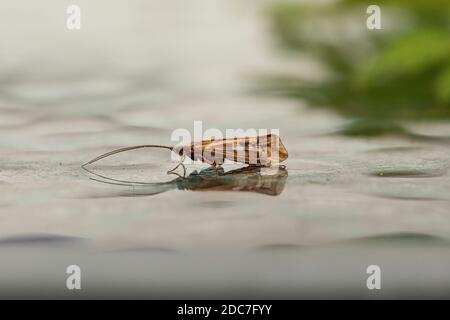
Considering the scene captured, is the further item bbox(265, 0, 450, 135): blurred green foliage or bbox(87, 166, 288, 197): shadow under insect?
bbox(265, 0, 450, 135): blurred green foliage

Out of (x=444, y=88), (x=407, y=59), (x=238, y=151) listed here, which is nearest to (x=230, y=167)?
(x=238, y=151)

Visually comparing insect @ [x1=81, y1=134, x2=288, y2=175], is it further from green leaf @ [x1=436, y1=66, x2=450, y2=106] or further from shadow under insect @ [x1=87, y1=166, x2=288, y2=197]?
green leaf @ [x1=436, y1=66, x2=450, y2=106]

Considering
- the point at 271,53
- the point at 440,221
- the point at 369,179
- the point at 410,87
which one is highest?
the point at 271,53

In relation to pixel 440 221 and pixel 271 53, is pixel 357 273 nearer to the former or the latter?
pixel 440 221

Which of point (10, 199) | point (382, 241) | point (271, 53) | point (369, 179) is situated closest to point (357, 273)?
point (382, 241)

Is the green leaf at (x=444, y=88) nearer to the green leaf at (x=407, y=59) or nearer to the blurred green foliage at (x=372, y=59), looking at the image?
the blurred green foliage at (x=372, y=59)

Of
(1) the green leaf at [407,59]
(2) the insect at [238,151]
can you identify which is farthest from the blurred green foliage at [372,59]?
(2) the insect at [238,151]

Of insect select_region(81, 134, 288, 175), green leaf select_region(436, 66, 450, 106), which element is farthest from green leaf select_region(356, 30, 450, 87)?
insect select_region(81, 134, 288, 175)
